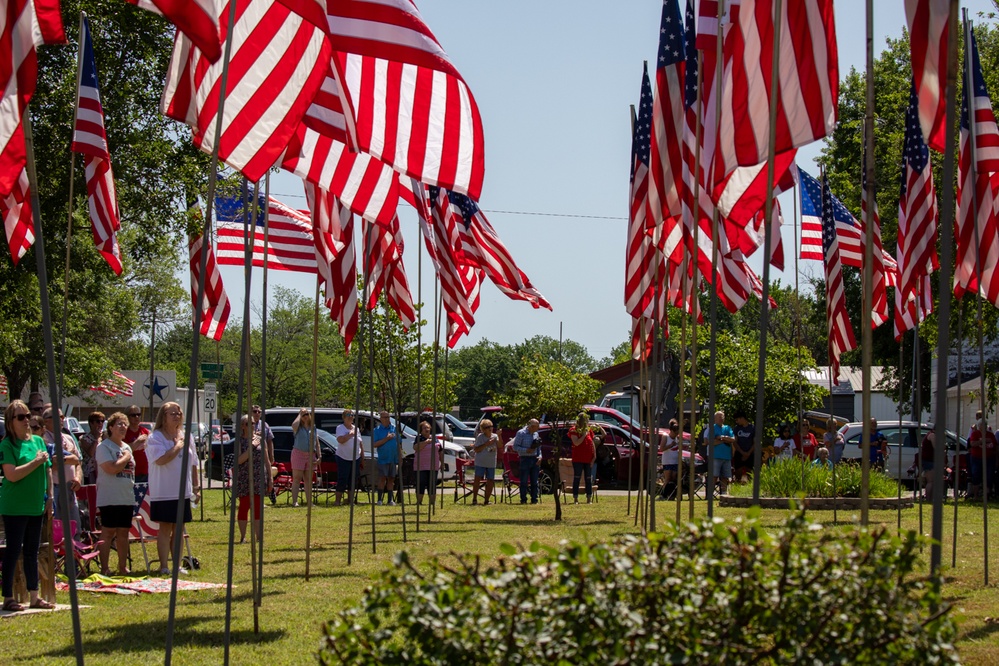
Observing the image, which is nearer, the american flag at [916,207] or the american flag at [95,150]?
the american flag at [95,150]

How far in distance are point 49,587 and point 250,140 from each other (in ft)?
17.6

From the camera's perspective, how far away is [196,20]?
20.4 ft

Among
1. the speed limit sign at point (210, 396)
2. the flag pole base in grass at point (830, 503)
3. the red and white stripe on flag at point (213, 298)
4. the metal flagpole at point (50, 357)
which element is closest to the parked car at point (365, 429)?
the speed limit sign at point (210, 396)

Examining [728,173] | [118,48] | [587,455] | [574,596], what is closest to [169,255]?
[118,48]

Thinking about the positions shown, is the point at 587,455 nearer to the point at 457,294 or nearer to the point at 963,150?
the point at 457,294

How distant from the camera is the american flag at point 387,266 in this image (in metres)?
14.9

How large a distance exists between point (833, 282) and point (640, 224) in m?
5.95

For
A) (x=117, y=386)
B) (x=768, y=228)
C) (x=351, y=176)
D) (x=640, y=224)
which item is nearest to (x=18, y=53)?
(x=351, y=176)

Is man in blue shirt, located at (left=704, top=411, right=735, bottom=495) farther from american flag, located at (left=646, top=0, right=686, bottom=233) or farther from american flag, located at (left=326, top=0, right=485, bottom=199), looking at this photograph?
american flag, located at (left=326, top=0, right=485, bottom=199)

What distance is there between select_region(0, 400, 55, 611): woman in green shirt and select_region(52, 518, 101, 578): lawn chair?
1.20m

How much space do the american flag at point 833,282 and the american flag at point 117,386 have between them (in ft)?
125

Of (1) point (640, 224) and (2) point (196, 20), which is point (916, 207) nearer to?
(1) point (640, 224)

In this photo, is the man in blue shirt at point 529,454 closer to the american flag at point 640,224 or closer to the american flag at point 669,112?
the american flag at point 640,224

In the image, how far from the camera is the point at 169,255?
77.1 feet
